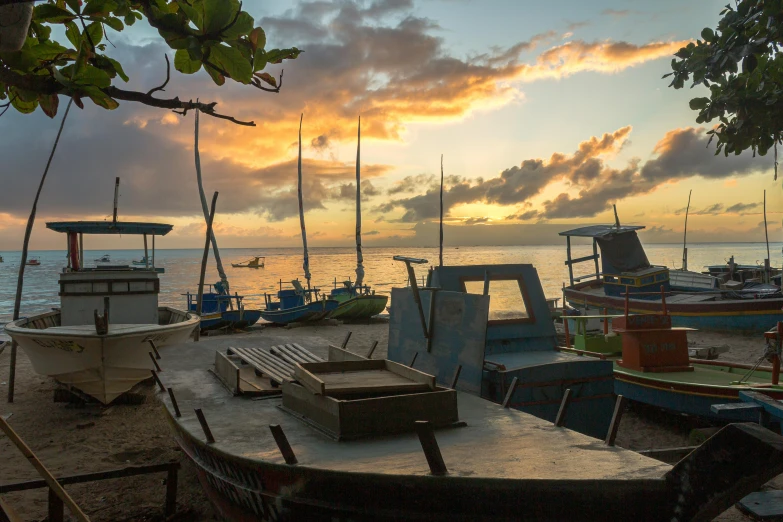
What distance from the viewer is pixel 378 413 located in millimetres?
4062

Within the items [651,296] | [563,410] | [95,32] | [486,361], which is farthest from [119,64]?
[651,296]

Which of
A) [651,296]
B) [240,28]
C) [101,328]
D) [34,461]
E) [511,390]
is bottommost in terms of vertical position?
[651,296]

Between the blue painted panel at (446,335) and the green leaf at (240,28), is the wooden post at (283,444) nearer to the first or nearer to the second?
the green leaf at (240,28)

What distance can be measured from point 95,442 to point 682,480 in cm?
908

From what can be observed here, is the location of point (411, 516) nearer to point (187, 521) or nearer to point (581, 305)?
point (187, 521)

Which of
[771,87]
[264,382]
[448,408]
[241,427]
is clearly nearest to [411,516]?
[448,408]

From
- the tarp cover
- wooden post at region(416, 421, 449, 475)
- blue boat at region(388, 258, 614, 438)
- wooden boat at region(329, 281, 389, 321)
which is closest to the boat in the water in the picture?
blue boat at region(388, 258, 614, 438)

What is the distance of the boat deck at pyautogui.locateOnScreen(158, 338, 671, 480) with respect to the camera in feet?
10.5

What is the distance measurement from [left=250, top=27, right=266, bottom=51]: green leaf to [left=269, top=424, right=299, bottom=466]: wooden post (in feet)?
7.24

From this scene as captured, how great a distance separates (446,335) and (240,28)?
502 centimetres

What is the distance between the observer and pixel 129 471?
5.78 meters

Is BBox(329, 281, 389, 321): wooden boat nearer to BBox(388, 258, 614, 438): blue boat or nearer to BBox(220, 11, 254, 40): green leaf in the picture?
BBox(388, 258, 614, 438): blue boat

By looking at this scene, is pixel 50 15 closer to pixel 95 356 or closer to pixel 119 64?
pixel 119 64

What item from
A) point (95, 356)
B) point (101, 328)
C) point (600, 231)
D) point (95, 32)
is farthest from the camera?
point (600, 231)
